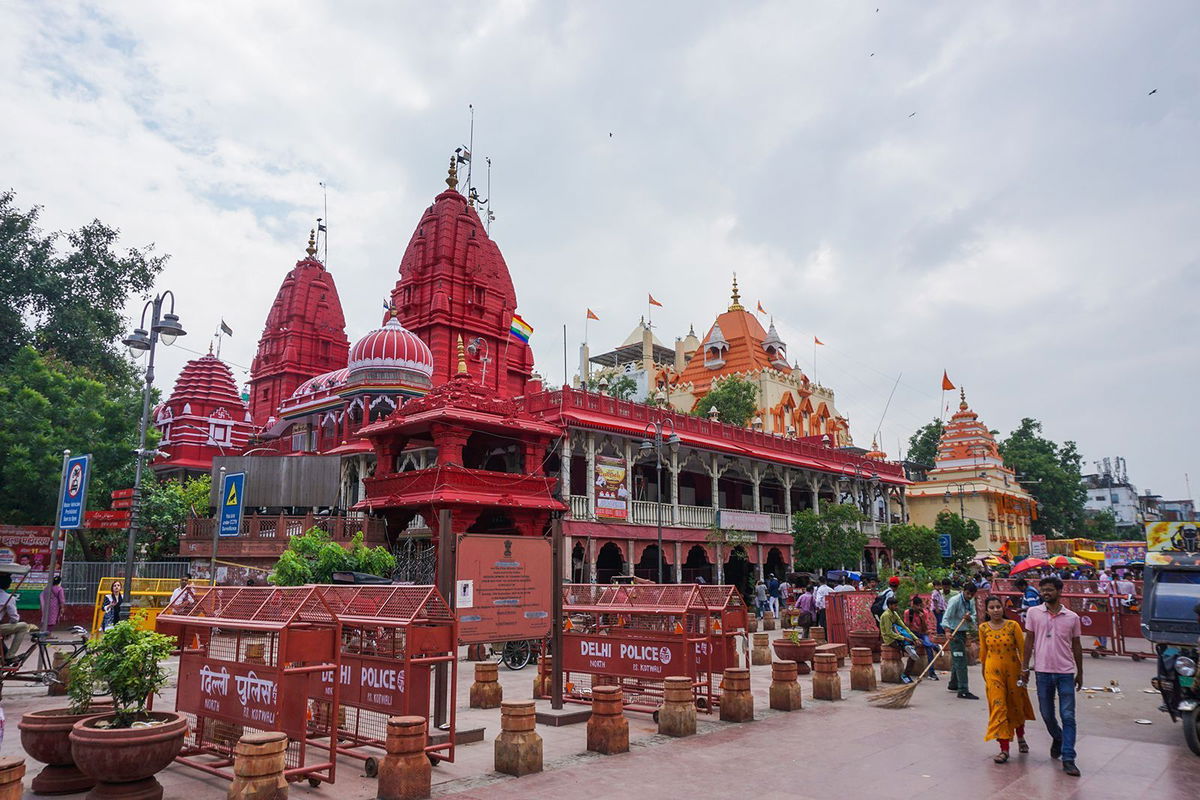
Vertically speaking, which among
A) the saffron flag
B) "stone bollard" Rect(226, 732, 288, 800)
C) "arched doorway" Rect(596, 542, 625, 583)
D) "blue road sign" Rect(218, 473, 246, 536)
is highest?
the saffron flag

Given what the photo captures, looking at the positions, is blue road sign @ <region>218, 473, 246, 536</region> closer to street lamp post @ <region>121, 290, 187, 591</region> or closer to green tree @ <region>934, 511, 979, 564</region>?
street lamp post @ <region>121, 290, 187, 591</region>

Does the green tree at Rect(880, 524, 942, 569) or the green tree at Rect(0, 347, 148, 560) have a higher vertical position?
the green tree at Rect(0, 347, 148, 560)

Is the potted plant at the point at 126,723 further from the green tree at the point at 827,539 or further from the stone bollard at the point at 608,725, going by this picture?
the green tree at the point at 827,539

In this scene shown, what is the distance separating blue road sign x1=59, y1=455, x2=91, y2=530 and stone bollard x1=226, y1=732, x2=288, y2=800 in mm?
13359

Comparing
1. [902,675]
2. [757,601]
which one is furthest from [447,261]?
[902,675]

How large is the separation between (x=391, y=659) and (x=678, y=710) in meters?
3.56

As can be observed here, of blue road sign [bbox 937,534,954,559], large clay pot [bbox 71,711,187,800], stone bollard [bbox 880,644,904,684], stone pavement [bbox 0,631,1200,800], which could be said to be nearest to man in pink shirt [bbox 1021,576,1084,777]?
stone pavement [bbox 0,631,1200,800]

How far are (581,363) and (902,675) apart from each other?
60.0 metres

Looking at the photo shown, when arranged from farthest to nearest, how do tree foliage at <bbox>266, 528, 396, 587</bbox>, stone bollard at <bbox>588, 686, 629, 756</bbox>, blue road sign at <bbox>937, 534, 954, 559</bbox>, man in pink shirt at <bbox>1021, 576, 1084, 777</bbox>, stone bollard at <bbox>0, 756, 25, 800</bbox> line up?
1. blue road sign at <bbox>937, 534, 954, 559</bbox>
2. tree foliage at <bbox>266, 528, 396, 587</bbox>
3. stone bollard at <bbox>588, 686, 629, 756</bbox>
4. man in pink shirt at <bbox>1021, 576, 1084, 777</bbox>
5. stone bollard at <bbox>0, 756, 25, 800</bbox>

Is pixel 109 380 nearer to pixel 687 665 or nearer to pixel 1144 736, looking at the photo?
pixel 687 665

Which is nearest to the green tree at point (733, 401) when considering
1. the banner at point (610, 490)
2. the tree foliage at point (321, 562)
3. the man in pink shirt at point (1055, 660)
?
the banner at point (610, 490)

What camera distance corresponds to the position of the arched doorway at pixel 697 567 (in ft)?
114

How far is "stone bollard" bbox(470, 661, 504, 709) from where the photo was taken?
11.1 m

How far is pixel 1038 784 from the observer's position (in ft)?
23.7
